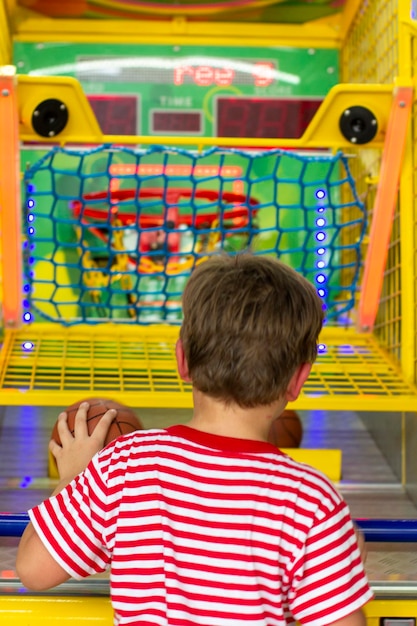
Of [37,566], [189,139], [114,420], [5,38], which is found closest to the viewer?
[37,566]

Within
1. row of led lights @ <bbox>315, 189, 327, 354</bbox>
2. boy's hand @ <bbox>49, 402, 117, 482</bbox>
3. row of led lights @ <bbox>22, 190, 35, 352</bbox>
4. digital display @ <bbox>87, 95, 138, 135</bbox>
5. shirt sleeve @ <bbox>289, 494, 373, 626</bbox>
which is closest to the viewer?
shirt sleeve @ <bbox>289, 494, 373, 626</bbox>

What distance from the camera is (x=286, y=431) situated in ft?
6.70

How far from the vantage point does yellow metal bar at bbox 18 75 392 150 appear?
2111mm

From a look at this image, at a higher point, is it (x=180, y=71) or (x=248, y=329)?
(x=180, y=71)

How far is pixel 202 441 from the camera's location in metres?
0.93

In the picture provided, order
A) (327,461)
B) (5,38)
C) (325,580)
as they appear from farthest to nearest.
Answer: (5,38)
(327,461)
(325,580)

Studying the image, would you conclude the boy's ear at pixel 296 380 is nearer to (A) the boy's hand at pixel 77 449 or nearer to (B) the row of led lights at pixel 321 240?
(A) the boy's hand at pixel 77 449

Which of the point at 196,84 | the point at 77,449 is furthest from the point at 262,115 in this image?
the point at 77,449

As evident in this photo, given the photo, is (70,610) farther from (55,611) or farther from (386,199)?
(386,199)

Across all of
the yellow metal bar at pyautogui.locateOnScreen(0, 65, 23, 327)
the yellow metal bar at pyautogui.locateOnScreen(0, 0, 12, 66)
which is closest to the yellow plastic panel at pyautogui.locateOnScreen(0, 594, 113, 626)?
the yellow metal bar at pyautogui.locateOnScreen(0, 65, 23, 327)

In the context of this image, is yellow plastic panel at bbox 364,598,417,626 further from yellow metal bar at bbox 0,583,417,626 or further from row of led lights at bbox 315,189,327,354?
row of led lights at bbox 315,189,327,354

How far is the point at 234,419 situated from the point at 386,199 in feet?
4.62

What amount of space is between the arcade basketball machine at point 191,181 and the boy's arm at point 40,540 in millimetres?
782

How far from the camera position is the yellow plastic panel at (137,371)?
1.97 metres
